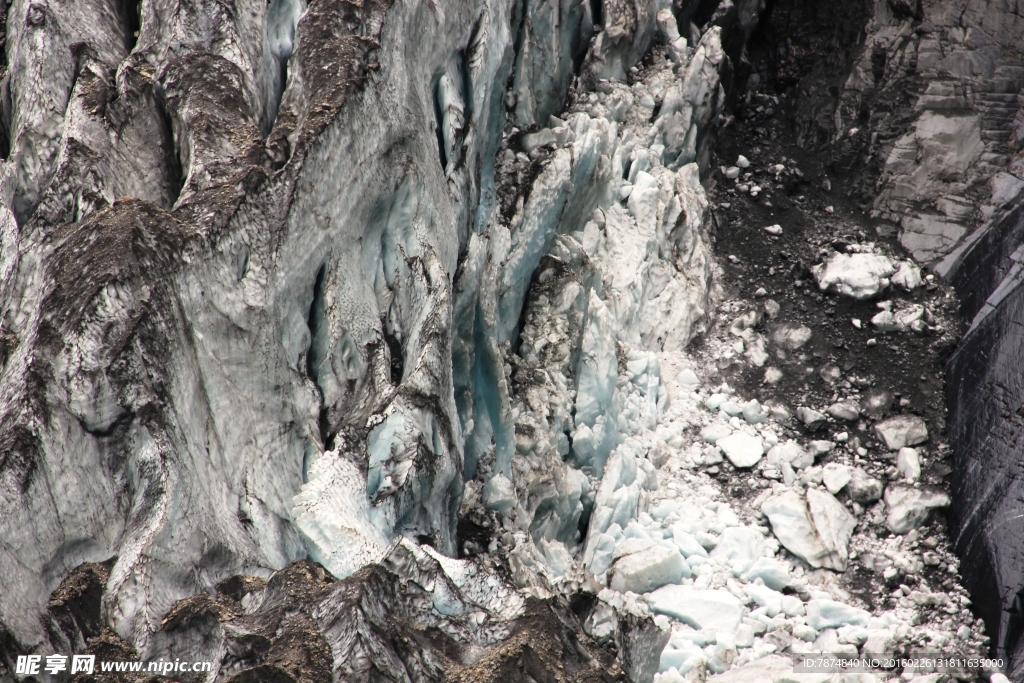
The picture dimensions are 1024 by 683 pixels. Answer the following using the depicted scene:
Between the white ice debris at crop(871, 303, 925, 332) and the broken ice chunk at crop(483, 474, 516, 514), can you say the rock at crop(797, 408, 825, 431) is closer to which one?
the white ice debris at crop(871, 303, 925, 332)

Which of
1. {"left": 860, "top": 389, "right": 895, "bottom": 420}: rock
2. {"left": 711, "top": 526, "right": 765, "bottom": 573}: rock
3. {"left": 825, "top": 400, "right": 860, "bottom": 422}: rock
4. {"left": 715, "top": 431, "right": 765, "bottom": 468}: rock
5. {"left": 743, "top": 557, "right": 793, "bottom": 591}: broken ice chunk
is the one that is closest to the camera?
{"left": 743, "top": 557, "right": 793, "bottom": 591}: broken ice chunk

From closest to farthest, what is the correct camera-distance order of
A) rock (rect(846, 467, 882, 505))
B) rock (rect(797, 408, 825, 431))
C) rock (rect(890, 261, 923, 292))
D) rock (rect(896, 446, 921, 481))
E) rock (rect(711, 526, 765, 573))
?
rock (rect(711, 526, 765, 573)) → rock (rect(846, 467, 882, 505)) → rock (rect(896, 446, 921, 481)) → rock (rect(797, 408, 825, 431)) → rock (rect(890, 261, 923, 292))

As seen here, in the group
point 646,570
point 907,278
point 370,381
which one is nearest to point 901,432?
point 907,278

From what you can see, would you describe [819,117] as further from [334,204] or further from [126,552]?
[126,552]

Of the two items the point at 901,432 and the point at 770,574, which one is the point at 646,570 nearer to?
the point at 770,574

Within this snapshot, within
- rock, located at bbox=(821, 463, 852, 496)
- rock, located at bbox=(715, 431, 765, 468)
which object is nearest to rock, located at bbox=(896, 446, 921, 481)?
rock, located at bbox=(821, 463, 852, 496)

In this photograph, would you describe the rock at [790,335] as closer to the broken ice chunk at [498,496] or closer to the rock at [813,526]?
the rock at [813,526]

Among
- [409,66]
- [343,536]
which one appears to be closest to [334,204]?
[409,66]
